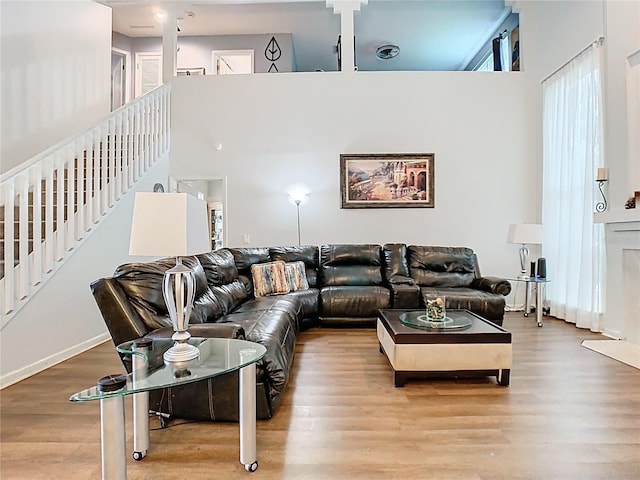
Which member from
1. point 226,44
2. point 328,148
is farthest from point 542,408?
point 226,44

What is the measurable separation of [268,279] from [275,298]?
509 mm

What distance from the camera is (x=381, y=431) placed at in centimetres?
216

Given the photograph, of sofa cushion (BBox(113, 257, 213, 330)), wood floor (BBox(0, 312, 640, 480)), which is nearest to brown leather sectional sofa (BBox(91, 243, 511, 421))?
sofa cushion (BBox(113, 257, 213, 330))

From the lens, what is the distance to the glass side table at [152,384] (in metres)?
1.44

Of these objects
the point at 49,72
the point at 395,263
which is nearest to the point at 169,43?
the point at 49,72

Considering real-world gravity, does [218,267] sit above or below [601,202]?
below

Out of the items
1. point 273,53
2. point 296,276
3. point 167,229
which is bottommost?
point 296,276

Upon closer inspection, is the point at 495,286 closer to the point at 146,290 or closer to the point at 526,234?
the point at 526,234

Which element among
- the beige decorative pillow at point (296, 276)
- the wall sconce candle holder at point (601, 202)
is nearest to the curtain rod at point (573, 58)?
the wall sconce candle holder at point (601, 202)

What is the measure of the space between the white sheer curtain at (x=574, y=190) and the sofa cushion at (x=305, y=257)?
3184mm

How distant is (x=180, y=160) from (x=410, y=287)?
3.96 metres

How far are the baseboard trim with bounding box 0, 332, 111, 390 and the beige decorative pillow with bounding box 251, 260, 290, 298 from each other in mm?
1710

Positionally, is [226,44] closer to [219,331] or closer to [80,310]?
[80,310]

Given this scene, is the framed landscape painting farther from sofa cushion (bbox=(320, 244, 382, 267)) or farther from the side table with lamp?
the side table with lamp
